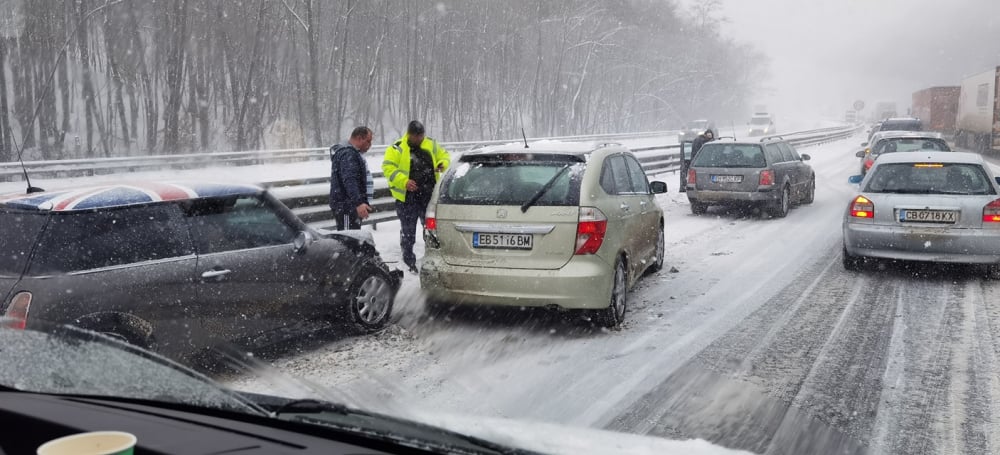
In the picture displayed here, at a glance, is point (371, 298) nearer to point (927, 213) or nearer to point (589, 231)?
point (589, 231)

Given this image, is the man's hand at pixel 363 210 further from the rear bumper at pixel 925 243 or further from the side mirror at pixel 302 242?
the rear bumper at pixel 925 243

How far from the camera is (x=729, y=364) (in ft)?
18.0

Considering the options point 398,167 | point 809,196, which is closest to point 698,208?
point 809,196

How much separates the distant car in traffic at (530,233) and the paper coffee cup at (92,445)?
475cm

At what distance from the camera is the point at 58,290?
4070 mm

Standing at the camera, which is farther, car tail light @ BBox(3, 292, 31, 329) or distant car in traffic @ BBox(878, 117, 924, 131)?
distant car in traffic @ BBox(878, 117, 924, 131)

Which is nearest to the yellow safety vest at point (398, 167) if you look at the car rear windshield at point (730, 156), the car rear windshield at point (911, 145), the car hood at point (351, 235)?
the car hood at point (351, 235)

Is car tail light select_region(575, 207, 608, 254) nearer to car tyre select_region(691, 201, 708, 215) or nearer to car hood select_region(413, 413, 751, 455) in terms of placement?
car hood select_region(413, 413, 751, 455)

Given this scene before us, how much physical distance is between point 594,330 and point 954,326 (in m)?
3.01

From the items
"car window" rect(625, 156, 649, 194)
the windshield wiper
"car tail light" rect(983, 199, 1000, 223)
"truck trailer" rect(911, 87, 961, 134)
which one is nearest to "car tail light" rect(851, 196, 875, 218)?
"car tail light" rect(983, 199, 1000, 223)

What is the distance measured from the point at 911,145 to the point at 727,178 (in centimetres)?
489

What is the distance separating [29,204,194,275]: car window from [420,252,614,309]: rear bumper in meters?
2.29

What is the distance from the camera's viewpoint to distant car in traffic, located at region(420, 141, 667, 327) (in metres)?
6.26

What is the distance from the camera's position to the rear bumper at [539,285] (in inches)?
244
